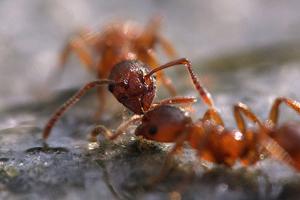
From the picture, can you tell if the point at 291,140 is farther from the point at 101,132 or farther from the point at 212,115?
the point at 101,132

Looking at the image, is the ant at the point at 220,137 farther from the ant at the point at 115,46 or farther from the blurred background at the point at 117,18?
the blurred background at the point at 117,18

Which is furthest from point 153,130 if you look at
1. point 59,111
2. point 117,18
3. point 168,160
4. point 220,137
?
point 117,18

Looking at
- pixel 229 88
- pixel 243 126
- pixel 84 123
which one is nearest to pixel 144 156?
pixel 243 126

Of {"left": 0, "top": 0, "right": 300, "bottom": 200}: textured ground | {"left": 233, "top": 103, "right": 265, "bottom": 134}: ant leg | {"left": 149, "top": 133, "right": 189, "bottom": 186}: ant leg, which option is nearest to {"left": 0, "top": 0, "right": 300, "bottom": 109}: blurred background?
{"left": 0, "top": 0, "right": 300, "bottom": 200}: textured ground

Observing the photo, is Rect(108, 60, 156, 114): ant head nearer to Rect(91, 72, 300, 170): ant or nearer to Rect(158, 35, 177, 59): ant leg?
Rect(91, 72, 300, 170): ant

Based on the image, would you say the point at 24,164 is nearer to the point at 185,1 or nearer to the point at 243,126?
the point at 243,126

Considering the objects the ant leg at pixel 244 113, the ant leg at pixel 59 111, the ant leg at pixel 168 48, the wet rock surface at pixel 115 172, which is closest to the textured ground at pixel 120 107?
the wet rock surface at pixel 115 172

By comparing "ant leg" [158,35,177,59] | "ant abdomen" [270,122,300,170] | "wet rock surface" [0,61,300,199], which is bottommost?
"wet rock surface" [0,61,300,199]
